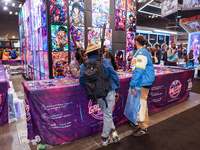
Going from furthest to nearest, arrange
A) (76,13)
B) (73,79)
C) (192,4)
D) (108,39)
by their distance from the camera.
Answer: (192,4), (108,39), (76,13), (73,79)

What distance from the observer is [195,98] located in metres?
4.71

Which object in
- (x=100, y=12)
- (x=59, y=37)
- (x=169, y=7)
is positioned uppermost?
(x=169, y=7)

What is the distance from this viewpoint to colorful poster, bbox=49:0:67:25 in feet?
12.9

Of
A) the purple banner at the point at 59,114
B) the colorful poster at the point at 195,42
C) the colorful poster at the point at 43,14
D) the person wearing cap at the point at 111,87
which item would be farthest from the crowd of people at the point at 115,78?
the colorful poster at the point at 195,42

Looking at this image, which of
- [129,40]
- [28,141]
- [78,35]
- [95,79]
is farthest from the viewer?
[129,40]

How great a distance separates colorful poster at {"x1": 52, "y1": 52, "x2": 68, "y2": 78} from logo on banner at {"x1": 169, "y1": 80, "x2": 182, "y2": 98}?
285cm

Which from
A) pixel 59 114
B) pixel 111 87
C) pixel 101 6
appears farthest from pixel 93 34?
pixel 59 114

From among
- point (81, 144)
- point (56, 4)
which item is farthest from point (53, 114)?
point (56, 4)

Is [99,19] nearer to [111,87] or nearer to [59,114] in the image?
[111,87]

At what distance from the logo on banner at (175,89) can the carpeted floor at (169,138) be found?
2.71ft

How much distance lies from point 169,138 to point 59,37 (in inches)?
134

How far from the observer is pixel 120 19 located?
5.21 metres

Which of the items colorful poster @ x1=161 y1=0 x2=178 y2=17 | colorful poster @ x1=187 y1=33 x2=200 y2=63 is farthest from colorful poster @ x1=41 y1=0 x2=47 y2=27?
colorful poster @ x1=187 y1=33 x2=200 y2=63

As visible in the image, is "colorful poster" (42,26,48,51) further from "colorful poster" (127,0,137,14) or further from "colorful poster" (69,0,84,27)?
"colorful poster" (127,0,137,14)
